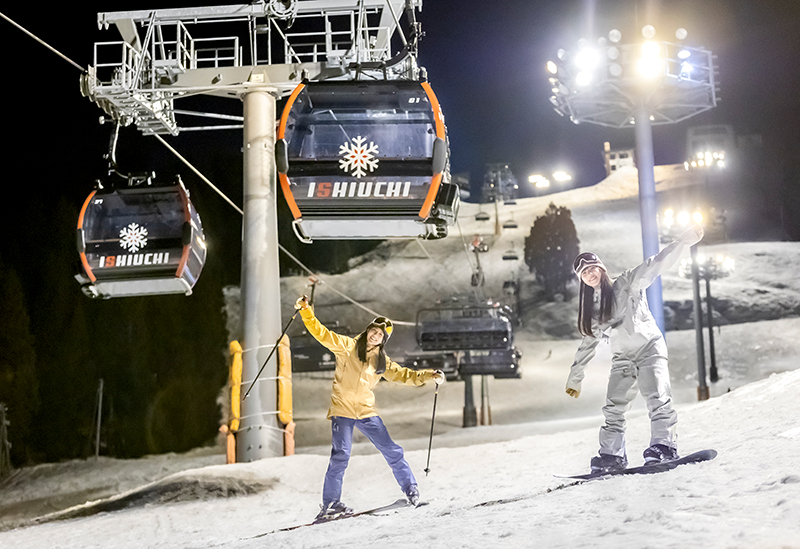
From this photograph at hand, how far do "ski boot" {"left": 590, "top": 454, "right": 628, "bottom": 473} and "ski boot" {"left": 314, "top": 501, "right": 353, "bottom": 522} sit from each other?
77.2 inches

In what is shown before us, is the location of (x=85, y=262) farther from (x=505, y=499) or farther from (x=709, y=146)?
(x=709, y=146)

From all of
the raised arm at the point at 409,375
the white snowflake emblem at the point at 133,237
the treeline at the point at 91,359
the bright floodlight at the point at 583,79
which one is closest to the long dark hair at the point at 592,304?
the raised arm at the point at 409,375

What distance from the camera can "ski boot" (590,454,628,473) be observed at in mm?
5949

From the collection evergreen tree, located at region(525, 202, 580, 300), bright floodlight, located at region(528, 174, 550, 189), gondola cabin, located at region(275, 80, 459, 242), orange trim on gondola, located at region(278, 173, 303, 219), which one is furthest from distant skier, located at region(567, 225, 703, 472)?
bright floodlight, located at region(528, 174, 550, 189)

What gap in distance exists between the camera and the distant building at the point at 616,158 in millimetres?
→ 85500

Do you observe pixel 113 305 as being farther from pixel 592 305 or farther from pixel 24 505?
pixel 592 305

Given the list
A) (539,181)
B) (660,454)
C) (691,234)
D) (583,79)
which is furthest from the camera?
(539,181)

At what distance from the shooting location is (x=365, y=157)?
814 centimetres

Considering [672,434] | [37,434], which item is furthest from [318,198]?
[37,434]


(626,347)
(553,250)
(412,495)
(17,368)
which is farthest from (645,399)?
(553,250)

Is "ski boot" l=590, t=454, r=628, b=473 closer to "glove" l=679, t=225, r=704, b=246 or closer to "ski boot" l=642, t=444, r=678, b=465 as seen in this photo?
"ski boot" l=642, t=444, r=678, b=465

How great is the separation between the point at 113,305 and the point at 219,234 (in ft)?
59.6

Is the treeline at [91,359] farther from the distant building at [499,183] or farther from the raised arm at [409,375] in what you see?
the distant building at [499,183]

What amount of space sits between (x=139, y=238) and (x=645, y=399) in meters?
7.12
